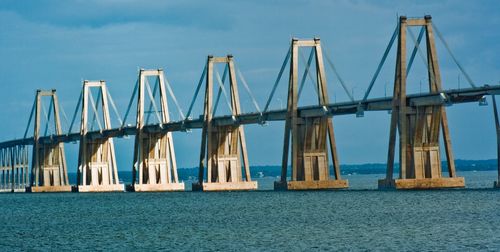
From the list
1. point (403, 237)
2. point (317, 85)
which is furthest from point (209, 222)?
point (317, 85)

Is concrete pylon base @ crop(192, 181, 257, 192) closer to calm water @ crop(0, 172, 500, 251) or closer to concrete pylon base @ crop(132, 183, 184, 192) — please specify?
concrete pylon base @ crop(132, 183, 184, 192)

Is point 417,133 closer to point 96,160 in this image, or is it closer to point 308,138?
point 308,138

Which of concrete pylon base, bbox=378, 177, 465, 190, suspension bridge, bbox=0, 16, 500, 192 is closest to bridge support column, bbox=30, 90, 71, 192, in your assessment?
suspension bridge, bbox=0, 16, 500, 192

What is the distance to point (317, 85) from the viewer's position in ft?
309

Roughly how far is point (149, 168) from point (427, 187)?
4227 cm

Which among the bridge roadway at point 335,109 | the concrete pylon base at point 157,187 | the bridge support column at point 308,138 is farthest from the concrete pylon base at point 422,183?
the concrete pylon base at point 157,187

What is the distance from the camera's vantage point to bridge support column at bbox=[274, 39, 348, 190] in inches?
3691

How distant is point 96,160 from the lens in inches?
5290

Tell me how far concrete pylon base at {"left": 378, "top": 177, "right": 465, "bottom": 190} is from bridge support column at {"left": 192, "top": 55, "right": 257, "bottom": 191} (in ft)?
76.0

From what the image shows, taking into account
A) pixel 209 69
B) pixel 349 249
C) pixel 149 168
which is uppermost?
pixel 209 69

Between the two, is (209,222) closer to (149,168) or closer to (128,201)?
(128,201)

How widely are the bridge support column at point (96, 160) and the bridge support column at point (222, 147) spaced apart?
2485cm

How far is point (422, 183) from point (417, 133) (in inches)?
138

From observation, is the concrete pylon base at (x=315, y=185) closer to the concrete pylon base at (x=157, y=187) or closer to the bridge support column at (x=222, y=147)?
the bridge support column at (x=222, y=147)
